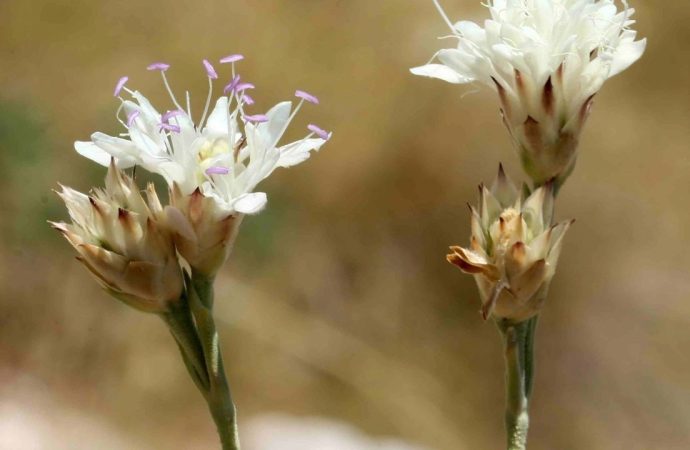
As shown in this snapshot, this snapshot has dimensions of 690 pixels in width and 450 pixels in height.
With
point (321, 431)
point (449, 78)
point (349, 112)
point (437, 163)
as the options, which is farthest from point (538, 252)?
point (349, 112)

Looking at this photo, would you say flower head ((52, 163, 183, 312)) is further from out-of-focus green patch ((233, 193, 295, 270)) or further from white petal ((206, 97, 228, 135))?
out-of-focus green patch ((233, 193, 295, 270))

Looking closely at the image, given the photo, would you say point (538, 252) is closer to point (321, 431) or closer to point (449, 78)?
point (449, 78)

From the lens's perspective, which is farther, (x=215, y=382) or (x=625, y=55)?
(x=625, y=55)

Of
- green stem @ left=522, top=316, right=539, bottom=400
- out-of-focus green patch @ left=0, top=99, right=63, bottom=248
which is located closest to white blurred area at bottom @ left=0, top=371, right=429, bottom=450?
out-of-focus green patch @ left=0, top=99, right=63, bottom=248

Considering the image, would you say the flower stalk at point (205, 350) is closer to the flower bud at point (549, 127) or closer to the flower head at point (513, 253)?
the flower head at point (513, 253)

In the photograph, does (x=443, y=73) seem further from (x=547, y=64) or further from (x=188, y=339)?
(x=188, y=339)

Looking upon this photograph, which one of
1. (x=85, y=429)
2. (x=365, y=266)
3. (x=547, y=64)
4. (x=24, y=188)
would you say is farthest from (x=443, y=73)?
(x=24, y=188)

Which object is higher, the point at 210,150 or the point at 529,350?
the point at 210,150
